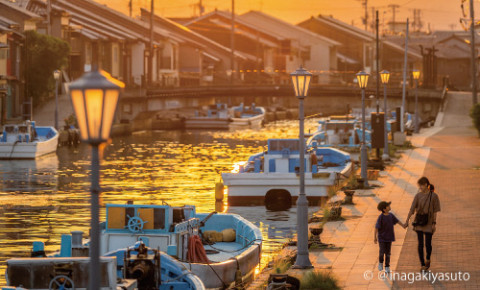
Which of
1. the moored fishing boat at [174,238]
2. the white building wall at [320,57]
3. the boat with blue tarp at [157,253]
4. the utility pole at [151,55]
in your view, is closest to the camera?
the boat with blue tarp at [157,253]

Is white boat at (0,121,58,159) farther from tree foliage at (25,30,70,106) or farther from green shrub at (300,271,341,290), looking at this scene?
green shrub at (300,271,341,290)

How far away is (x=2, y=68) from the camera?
7531 cm

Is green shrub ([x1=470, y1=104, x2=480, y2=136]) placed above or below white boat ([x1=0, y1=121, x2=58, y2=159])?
above

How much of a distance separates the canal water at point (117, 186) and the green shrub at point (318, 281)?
703cm

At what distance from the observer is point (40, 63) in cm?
8094

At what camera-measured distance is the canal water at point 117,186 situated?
32.0 metres

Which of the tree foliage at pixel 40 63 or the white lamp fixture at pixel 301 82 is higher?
the tree foliage at pixel 40 63

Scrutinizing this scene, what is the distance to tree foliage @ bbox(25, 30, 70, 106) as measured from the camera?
3162 inches

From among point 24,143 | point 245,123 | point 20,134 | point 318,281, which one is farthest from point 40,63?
point 318,281

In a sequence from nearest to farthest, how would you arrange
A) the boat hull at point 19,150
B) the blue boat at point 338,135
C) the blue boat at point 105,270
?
1. the blue boat at point 105,270
2. the blue boat at point 338,135
3. the boat hull at point 19,150

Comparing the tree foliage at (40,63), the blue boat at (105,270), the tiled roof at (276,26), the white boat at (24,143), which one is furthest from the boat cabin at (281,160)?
the tiled roof at (276,26)

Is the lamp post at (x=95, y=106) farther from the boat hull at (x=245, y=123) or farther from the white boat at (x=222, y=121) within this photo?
the boat hull at (x=245, y=123)

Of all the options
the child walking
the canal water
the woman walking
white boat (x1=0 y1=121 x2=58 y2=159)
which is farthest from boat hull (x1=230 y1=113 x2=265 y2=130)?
the woman walking

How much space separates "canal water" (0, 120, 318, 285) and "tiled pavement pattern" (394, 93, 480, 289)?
197 inches
